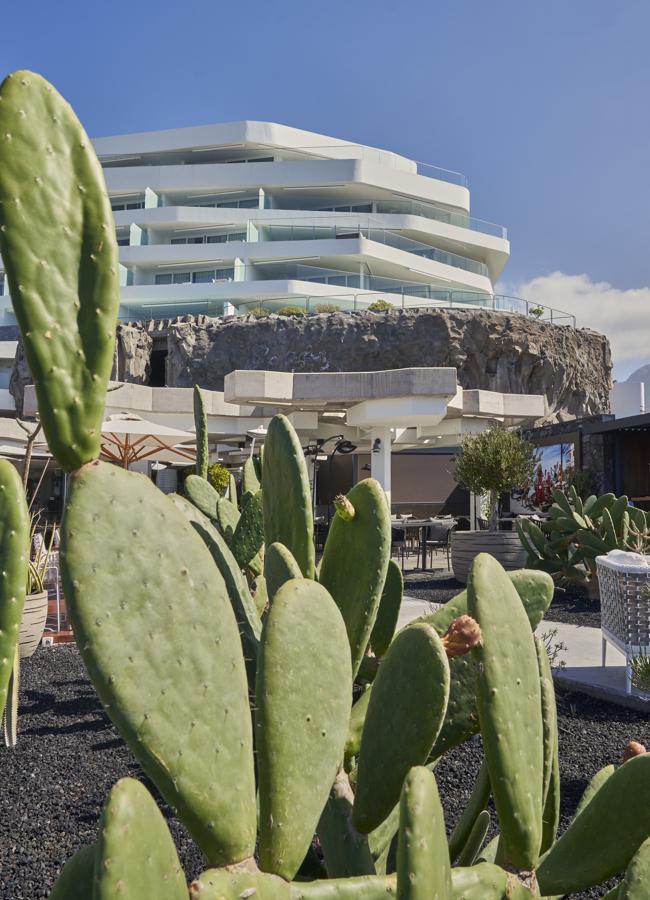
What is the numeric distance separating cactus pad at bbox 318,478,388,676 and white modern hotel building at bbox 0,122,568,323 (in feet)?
130

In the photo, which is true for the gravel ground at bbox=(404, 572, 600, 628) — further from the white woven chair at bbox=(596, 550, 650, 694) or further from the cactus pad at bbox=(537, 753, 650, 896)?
the cactus pad at bbox=(537, 753, 650, 896)

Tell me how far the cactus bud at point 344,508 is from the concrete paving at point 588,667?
3.52 metres

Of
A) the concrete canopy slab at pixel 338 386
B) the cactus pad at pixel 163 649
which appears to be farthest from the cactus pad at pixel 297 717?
the concrete canopy slab at pixel 338 386

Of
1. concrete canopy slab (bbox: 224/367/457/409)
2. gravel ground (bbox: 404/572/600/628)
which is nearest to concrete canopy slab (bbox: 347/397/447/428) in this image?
concrete canopy slab (bbox: 224/367/457/409)

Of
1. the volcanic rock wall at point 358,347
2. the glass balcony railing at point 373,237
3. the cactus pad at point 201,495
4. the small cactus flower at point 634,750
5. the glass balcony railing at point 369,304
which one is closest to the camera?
the small cactus flower at point 634,750

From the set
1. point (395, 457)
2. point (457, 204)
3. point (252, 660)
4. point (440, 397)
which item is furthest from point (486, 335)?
point (252, 660)

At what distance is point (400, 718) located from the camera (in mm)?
1129

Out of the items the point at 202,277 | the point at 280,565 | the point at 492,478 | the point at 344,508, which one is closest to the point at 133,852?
the point at 280,565

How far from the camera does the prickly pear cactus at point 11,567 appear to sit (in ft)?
3.32

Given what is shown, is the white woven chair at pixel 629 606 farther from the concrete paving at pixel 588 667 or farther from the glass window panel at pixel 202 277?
the glass window panel at pixel 202 277

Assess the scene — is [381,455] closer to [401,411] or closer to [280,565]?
[401,411]

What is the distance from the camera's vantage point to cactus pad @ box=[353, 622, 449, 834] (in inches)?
42.7

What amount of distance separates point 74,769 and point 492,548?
273 inches

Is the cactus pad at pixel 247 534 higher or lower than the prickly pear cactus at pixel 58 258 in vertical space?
lower
